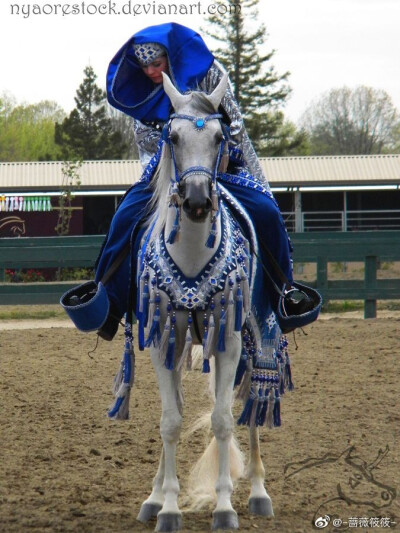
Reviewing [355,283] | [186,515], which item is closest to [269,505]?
[186,515]

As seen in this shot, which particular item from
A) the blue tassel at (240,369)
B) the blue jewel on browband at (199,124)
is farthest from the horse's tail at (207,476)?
the blue jewel on browband at (199,124)

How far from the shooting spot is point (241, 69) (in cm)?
4388

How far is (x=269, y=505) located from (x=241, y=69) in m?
40.3

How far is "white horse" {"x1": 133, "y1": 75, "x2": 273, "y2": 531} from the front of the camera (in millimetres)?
4418

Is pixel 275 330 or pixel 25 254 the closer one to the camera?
pixel 275 330

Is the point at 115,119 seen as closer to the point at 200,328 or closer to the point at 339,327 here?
the point at 339,327

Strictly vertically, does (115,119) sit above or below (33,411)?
above

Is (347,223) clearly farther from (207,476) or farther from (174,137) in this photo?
(174,137)

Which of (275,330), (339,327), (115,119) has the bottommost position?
(339,327)

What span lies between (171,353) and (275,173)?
97.8 ft

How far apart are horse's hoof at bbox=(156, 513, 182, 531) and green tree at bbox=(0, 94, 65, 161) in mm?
56490

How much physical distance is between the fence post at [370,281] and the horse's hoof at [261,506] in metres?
9.01

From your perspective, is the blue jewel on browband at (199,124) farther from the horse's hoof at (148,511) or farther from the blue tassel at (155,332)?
the horse's hoof at (148,511)

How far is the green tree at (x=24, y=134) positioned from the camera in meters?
64.4
